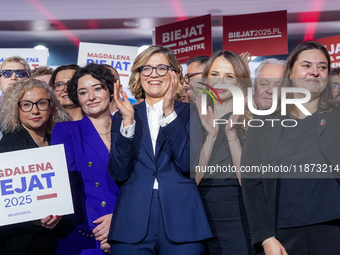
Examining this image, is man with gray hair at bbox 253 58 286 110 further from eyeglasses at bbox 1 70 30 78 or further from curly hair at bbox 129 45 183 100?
eyeglasses at bbox 1 70 30 78

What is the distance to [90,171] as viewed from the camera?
2.40 meters

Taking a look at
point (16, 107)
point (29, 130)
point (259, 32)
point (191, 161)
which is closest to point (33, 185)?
point (29, 130)

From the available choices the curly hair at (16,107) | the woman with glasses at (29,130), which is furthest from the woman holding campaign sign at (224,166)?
the curly hair at (16,107)

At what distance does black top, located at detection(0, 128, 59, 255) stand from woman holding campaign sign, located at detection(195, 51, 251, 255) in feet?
3.25

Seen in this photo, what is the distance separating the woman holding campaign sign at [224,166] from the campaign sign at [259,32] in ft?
10.2

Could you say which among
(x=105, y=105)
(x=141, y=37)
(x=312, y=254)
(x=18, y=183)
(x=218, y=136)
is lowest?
(x=312, y=254)

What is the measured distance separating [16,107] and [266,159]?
167cm

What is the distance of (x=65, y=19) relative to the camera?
8.01m

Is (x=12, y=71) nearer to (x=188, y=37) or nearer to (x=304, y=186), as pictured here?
(x=188, y=37)

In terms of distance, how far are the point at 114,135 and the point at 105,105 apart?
1.62ft

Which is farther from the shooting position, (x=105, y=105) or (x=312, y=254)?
(x=105, y=105)

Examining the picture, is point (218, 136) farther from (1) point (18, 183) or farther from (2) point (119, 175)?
(1) point (18, 183)

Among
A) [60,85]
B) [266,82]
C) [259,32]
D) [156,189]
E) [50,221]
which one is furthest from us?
[259,32]

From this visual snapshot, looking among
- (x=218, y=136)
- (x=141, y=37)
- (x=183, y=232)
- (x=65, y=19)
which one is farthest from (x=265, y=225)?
(x=141, y=37)
